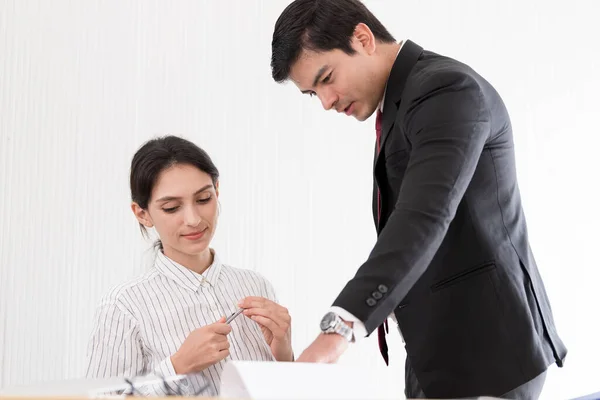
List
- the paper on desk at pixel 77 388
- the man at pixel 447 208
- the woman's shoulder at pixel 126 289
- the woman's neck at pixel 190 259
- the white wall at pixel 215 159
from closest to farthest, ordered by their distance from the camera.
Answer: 1. the paper on desk at pixel 77 388
2. the man at pixel 447 208
3. the woman's shoulder at pixel 126 289
4. the woman's neck at pixel 190 259
5. the white wall at pixel 215 159

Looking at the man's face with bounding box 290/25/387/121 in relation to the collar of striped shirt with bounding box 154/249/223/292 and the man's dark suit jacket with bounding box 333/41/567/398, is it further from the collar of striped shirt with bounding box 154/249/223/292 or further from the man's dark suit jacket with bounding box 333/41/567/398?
the collar of striped shirt with bounding box 154/249/223/292

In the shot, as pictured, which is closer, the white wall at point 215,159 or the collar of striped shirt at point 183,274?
the collar of striped shirt at point 183,274

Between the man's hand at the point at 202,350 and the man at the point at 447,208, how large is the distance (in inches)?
14.4

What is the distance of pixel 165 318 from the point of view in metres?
1.60

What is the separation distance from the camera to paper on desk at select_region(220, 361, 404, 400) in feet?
2.72

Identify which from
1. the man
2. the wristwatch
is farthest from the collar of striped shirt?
the wristwatch

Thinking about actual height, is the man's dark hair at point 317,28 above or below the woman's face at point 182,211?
above

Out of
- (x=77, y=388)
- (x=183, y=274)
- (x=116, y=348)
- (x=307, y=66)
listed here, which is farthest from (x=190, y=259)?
(x=77, y=388)

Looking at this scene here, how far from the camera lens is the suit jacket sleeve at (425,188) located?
3.26 feet

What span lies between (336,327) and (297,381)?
14 centimetres

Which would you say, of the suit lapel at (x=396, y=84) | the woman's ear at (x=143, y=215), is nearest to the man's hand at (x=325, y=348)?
the suit lapel at (x=396, y=84)

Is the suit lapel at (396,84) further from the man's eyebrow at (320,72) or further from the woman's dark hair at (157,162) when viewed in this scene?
the woman's dark hair at (157,162)

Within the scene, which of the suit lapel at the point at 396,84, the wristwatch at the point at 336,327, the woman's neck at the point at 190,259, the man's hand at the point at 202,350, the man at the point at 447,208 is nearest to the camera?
the wristwatch at the point at 336,327

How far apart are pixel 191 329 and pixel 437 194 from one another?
0.75 meters
